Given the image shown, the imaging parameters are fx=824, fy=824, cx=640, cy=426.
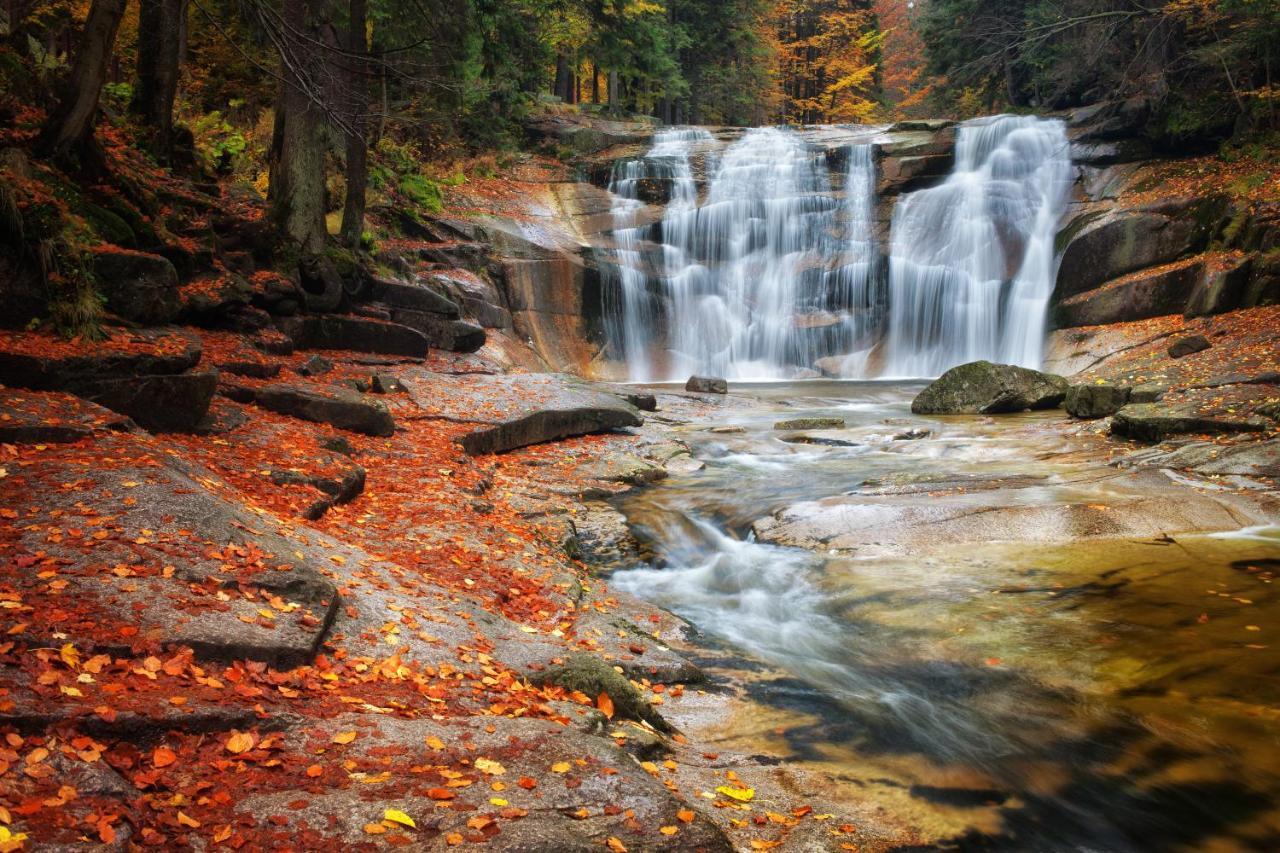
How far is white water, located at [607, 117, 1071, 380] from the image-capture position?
2248 centimetres

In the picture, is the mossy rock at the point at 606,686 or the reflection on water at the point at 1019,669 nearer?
the reflection on water at the point at 1019,669

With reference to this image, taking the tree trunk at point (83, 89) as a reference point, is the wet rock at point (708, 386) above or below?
below

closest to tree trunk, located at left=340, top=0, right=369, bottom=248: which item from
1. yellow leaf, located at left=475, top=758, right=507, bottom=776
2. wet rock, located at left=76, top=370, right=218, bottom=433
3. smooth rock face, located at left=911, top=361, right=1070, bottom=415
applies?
wet rock, located at left=76, top=370, right=218, bottom=433

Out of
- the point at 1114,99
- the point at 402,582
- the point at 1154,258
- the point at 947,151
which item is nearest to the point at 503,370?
the point at 402,582

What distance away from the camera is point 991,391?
50.1ft

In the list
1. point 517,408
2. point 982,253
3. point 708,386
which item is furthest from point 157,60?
point 982,253

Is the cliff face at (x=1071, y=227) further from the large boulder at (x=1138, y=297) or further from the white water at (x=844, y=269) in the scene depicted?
the white water at (x=844, y=269)

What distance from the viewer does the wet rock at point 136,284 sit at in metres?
8.16

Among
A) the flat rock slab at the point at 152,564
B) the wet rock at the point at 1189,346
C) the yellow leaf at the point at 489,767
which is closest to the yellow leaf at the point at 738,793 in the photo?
the yellow leaf at the point at 489,767

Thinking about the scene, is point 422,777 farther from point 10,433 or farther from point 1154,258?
point 1154,258

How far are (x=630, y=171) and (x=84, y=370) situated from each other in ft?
74.3

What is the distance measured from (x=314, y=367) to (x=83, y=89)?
155 inches

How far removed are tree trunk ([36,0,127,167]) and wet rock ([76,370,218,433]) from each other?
12.0ft

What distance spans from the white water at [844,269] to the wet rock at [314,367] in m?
12.0
